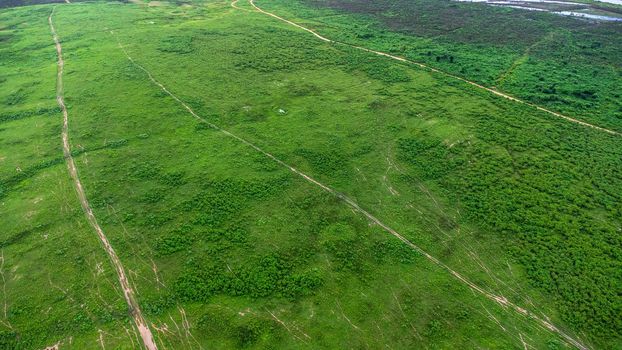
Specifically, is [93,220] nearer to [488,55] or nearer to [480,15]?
[488,55]

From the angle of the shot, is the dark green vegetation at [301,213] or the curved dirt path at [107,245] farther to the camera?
the dark green vegetation at [301,213]

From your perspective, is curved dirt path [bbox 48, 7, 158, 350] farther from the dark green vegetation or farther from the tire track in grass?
the tire track in grass

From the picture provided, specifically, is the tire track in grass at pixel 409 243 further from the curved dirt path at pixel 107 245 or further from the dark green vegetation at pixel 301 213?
the curved dirt path at pixel 107 245

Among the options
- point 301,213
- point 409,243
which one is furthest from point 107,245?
point 409,243

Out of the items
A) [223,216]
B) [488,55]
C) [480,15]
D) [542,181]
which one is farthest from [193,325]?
[480,15]

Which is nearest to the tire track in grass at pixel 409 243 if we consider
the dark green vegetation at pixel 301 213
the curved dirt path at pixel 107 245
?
the dark green vegetation at pixel 301 213

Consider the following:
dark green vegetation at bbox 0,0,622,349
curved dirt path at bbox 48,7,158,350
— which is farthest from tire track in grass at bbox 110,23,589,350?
curved dirt path at bbox 48,7,158,350

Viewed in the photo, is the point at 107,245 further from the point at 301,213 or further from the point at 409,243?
the point at 409,243

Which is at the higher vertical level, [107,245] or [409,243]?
[409,243]
